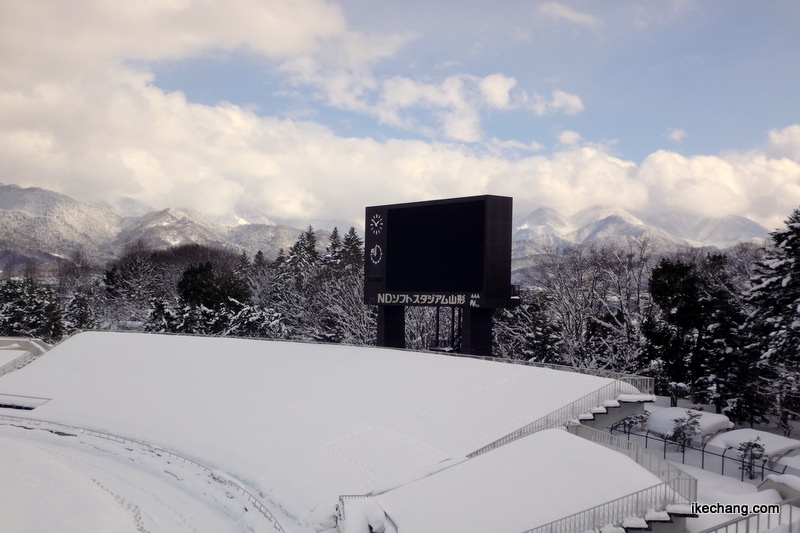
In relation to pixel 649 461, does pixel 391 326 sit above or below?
above

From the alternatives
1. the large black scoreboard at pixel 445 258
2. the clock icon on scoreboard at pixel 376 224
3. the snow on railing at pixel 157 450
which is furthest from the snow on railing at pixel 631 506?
the clock icon on scoreboard at pixel 376 224

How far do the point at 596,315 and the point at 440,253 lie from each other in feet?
74.6

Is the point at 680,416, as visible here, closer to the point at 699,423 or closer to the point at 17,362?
the point at 699,423

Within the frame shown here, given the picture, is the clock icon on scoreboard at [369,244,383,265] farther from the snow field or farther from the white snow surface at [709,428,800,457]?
the white snow surface at [709,428,800,457]

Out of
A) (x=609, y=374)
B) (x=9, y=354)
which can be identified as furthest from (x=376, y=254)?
(x=9, y=354)

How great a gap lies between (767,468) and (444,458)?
13611 mm

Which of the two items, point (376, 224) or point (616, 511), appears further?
point (376, 224)

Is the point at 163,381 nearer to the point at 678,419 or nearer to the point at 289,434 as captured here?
the point at 289,434

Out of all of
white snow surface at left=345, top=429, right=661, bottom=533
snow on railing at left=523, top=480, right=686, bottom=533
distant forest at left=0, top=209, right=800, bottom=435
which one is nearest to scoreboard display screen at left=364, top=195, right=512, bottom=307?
distant forest at left=0, top=209, right=800, bottom=435

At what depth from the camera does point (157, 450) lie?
29328 millimetres

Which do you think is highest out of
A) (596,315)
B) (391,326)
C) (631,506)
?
(596,315)

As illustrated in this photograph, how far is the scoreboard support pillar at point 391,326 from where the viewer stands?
121 ft

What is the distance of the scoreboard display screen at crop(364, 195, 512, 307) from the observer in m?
31.5

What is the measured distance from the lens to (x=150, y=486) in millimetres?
25406
